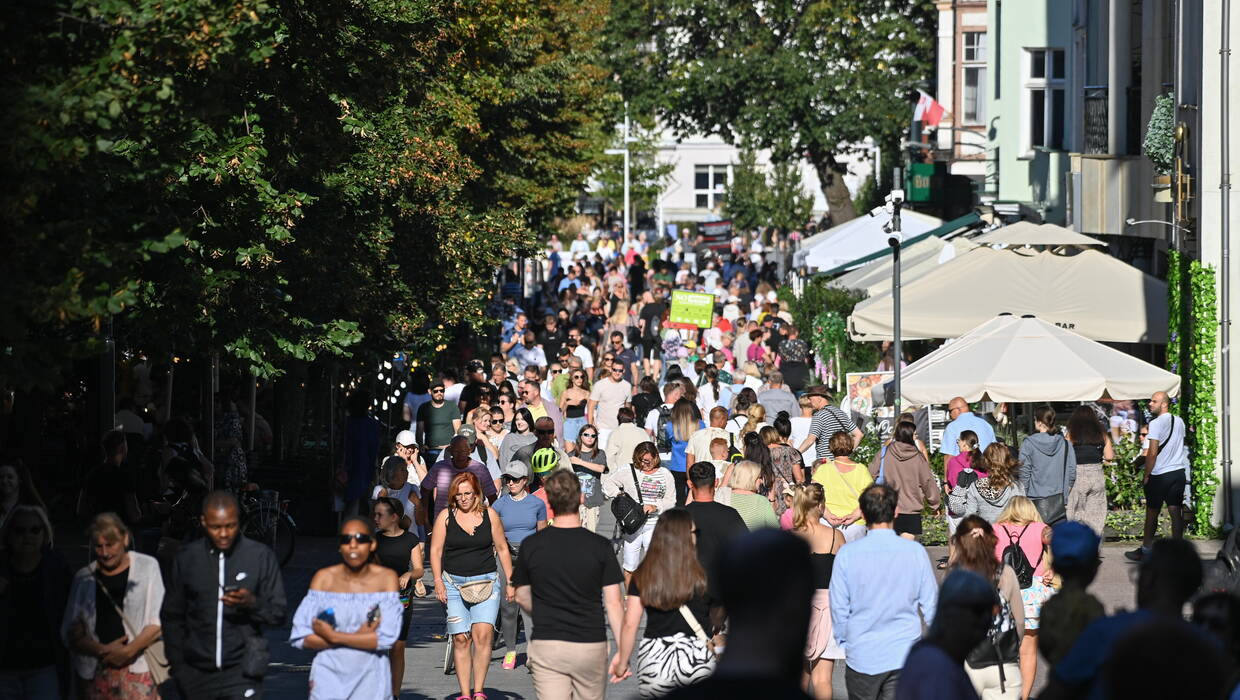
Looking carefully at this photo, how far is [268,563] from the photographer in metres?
8.31

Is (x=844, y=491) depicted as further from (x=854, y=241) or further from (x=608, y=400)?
(x=854, y=241)

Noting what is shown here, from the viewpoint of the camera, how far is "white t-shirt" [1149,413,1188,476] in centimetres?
1669

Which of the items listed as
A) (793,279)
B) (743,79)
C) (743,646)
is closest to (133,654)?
(743,646)

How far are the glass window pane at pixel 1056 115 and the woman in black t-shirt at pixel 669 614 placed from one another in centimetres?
2522

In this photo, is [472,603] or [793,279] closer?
[472,603]

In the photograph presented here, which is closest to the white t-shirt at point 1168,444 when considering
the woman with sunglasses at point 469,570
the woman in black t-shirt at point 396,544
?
the woman with sunglasses at point 469,570

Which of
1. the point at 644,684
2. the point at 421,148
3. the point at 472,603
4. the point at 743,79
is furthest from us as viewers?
the point at 743,79

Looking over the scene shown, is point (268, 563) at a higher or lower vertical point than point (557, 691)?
higher

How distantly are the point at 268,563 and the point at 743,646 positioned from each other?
5.19 meters

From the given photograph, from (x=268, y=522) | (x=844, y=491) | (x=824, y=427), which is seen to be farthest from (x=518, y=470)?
(x=824, y=427)

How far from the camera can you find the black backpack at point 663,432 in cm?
1927

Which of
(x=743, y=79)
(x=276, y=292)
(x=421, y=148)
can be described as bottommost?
(x=276, y=292)

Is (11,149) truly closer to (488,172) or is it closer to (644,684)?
(644,684)

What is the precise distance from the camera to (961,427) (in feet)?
56.1
